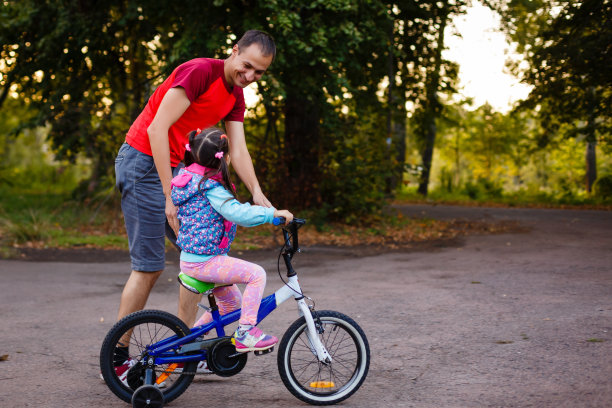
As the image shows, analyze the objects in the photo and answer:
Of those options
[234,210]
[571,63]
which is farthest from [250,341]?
[571,63]

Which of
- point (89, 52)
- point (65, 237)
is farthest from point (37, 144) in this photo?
point (65, 237)

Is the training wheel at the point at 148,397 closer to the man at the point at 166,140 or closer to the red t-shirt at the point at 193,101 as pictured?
the man at the point at 166,140

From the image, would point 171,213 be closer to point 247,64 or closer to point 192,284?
point 192,284

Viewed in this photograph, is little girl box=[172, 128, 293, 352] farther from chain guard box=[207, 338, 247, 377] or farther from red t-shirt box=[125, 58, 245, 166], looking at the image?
red t-shirt box=[125, 58, 245, 166]

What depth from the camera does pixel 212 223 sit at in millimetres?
3383

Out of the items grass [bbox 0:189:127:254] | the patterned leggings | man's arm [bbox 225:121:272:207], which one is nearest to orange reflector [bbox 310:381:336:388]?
the patterned leggings

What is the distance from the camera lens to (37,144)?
4775 cm

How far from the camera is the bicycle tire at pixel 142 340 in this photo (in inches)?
133

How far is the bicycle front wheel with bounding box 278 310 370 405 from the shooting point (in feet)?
11.6

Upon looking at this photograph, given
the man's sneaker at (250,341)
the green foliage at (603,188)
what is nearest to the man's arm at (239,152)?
the man's sneaker at (250,341)

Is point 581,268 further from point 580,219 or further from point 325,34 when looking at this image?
point 580,219

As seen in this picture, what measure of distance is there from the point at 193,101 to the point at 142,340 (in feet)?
4.43

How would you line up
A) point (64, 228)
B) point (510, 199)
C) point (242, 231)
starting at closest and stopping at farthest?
point (242, 231) < point (64, 228) < point (510, 199)

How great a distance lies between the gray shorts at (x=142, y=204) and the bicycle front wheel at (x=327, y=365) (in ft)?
3.13
